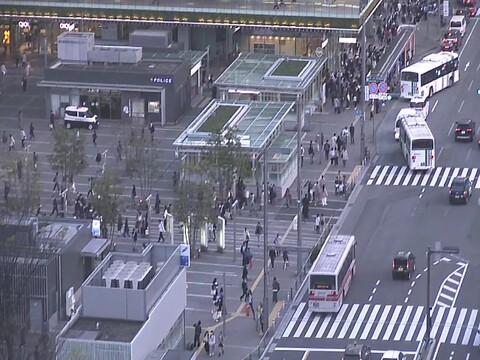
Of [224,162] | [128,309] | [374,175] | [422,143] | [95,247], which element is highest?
[128,309]

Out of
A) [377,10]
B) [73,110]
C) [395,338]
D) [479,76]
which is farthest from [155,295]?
[377,10]

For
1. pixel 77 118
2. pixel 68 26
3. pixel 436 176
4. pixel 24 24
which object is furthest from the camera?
pixel 24 24

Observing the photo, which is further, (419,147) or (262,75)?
(262,75)

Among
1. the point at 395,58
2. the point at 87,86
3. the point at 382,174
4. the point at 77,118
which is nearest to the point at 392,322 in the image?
the point at 382,174

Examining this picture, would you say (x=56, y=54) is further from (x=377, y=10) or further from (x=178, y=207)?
(x=178, y=207)

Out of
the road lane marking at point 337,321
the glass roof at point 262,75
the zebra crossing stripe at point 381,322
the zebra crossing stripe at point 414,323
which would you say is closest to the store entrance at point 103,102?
the glass roof at point 262,75

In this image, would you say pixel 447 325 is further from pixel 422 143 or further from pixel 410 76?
pixel 410 76

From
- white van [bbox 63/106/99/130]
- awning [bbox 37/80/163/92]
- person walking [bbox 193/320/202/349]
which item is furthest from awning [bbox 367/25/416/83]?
person walking [bbox 193/320/202/349]
